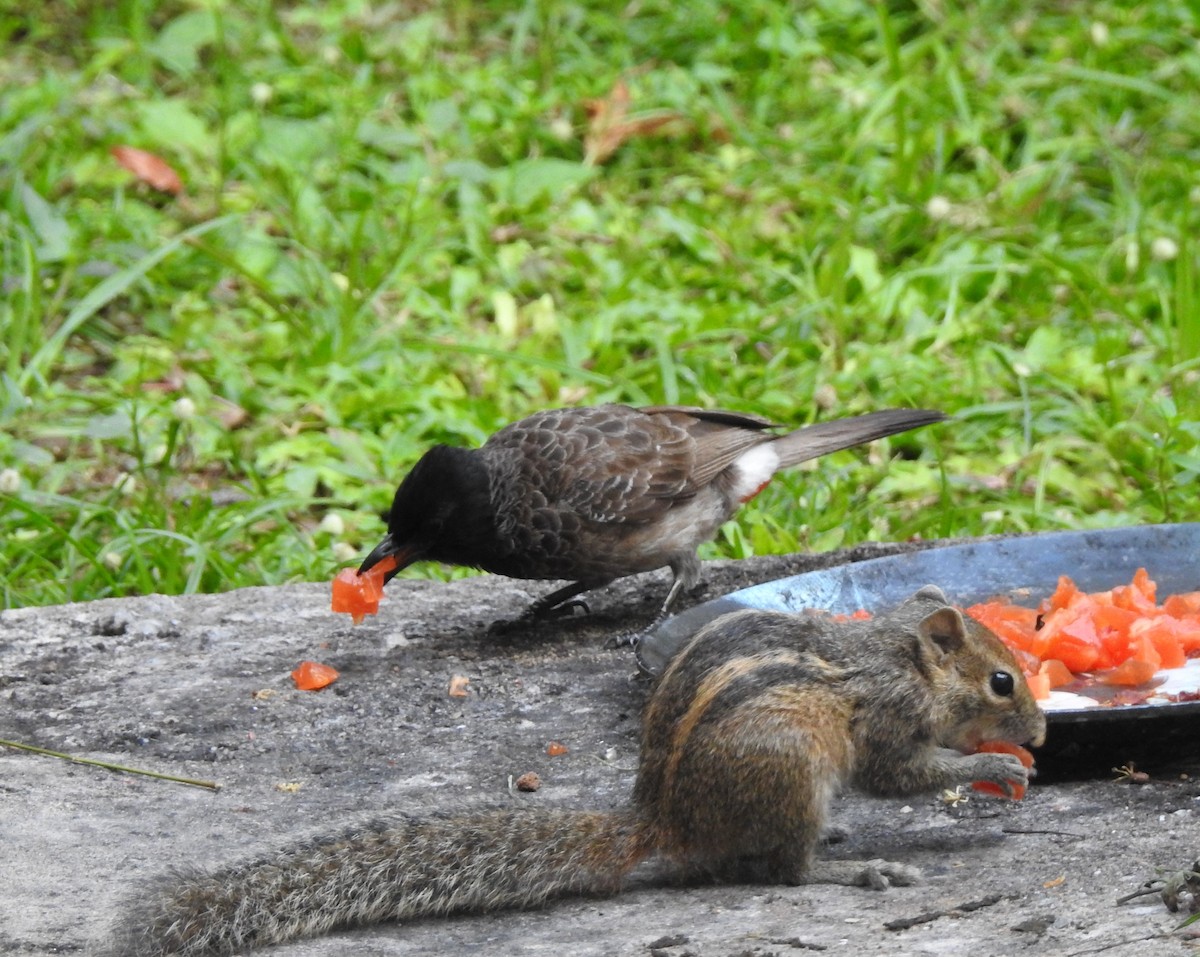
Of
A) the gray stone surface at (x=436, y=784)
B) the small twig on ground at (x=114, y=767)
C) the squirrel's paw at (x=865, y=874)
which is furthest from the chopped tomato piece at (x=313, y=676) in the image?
the squirrel's paw at (x=865, y=874)

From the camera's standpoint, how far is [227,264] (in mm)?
7914

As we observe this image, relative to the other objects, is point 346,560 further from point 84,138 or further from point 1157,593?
point 84,138

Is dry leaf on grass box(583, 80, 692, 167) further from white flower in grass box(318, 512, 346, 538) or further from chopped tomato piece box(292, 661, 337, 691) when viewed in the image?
chopped tomato piece box(292, 661, 337, 691)

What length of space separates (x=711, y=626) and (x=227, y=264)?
4.70 m

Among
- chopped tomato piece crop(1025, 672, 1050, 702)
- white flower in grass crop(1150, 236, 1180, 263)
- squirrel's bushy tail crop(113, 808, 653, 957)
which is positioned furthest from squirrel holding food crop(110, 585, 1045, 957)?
white flower in grass crop(1150, 236, 1180, 263)

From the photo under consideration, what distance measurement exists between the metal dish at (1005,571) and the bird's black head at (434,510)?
0.86m

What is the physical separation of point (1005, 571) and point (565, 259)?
15.0 feet

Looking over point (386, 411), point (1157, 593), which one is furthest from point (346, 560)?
point (1157, 593)

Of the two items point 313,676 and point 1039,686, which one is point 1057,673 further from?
point 313,676

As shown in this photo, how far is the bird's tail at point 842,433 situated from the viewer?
20.5ft

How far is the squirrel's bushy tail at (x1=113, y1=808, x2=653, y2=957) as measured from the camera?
131 inches

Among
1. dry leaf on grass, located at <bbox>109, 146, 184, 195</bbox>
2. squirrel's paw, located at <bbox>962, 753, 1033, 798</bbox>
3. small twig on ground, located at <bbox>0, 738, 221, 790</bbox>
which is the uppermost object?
dry leaf on grass, located at <bbox>109, 146, 184, 195</bbox>

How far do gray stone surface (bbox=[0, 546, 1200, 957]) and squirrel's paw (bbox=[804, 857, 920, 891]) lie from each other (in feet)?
0.12

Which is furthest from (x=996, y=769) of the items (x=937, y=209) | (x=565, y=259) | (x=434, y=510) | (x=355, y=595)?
(x=937, y=209)
